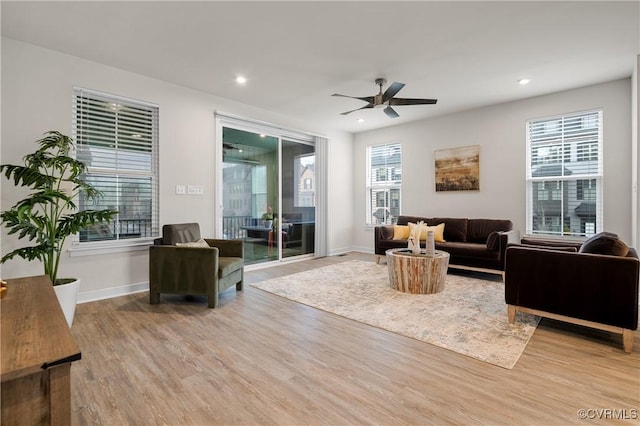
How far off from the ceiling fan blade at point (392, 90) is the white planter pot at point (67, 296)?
3844mm

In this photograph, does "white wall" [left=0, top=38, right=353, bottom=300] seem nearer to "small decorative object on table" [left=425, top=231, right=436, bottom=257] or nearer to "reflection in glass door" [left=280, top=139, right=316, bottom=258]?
"reflection in glass door" [left=280, top=139, right=316, bottom=258]

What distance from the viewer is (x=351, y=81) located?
4.17m

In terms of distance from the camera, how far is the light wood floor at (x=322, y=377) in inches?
65.8

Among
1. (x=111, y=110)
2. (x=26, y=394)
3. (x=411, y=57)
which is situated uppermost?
(x=411, y=57)

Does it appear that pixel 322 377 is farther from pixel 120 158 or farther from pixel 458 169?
pixel 458 169

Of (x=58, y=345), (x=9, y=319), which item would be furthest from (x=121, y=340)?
(x=58, y=345)

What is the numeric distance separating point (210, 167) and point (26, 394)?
160 inches

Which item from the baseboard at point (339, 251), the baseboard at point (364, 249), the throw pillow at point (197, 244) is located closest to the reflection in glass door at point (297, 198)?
the baseboard at point (339, 251)

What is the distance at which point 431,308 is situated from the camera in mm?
3270

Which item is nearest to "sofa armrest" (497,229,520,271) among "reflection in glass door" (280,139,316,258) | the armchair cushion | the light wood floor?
the light wood floor

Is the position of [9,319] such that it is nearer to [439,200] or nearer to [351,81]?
[351,81]

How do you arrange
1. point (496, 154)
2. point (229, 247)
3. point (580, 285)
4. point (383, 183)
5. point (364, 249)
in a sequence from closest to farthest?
point (580, 285) < point (229, 247) < point (496, 154) < point (383, 183) < point (364, 249)

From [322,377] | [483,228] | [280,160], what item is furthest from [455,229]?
[322,377]

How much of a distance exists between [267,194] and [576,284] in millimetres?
4487
